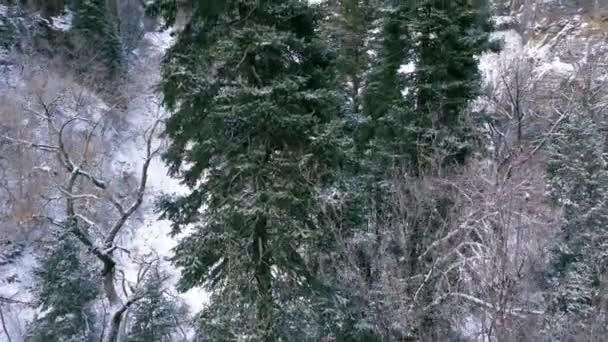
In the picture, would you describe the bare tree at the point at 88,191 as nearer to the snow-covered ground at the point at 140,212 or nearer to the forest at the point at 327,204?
the forest at the point at 327,204

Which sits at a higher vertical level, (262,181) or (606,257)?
(262,181)

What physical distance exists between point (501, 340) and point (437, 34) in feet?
24.6

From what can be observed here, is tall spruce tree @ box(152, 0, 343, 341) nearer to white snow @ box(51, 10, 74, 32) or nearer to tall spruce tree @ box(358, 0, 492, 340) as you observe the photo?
tall spruce tree @ box(358, 0, 492, 340)

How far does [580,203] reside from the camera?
1612 centimetres

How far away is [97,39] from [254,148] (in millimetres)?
20762

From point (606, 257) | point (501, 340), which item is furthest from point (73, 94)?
point (606, 257)

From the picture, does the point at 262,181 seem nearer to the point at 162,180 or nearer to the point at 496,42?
the point at 496,42

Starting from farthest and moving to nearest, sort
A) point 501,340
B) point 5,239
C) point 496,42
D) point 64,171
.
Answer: point 64,171 → point 5,239 → point 496,42 → point 501,340

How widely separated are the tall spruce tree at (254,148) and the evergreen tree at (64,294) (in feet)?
16.3

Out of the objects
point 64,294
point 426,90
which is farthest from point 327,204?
point 64,294

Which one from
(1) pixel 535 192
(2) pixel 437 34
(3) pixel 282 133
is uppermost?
(2) pixel 437 34

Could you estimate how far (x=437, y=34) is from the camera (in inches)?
475

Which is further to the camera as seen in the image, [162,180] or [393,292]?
[162,180]

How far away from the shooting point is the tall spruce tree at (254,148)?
8.62 m
